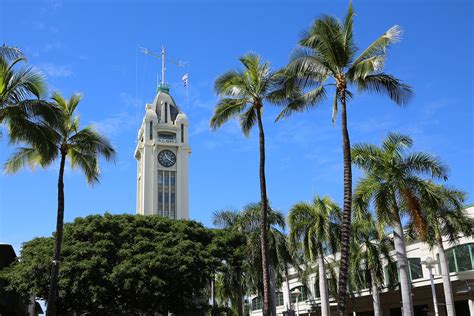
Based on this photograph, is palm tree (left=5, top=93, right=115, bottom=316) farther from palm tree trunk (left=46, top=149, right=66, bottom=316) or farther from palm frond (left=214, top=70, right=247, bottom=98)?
palm frond (left=214, top=70, right=247, bottom=98)

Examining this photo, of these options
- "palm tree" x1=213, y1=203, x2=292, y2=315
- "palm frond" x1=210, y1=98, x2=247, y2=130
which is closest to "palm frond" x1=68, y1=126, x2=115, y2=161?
"palm frond" x1=210, y1=98, x2=247, y2=130

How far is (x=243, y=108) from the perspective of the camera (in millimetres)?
26656

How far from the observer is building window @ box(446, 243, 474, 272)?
112ft

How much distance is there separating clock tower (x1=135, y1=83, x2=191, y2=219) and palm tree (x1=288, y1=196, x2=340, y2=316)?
224ft

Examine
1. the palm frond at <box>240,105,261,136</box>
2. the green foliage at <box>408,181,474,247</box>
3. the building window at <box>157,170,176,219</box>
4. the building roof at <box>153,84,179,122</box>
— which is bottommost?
the green foliage at <box>408,181,474,247</box>

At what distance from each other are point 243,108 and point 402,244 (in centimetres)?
963

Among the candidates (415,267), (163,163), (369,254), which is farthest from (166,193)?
(369,254)

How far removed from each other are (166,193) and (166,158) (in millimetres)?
7148

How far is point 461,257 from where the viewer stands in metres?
34.7

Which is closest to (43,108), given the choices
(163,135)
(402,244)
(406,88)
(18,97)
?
(18,97)

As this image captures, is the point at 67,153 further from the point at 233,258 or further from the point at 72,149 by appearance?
the point at 233,258

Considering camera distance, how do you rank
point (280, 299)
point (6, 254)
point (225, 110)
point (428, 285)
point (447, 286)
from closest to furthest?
point (225, 110) → point (447, 286) → point (428, 285) → point (6, 254) → point (280, 299)

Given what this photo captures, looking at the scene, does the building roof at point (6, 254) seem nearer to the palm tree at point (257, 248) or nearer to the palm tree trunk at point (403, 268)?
the palm tree at point (257, 248)

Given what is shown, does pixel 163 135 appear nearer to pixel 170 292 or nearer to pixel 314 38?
pixel 170 292
